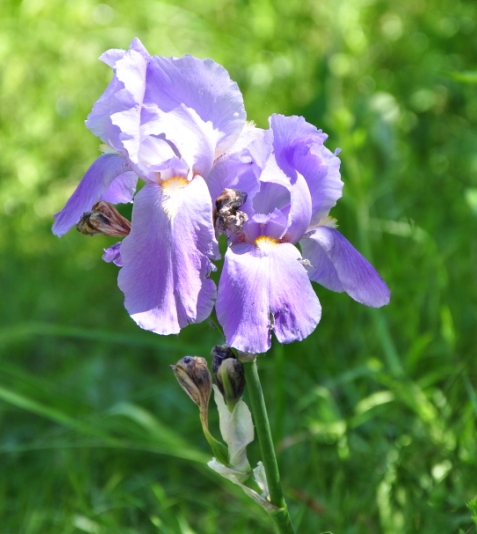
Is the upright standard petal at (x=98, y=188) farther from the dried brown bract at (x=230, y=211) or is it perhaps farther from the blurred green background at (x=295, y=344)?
the blurred green background at (x=295, y=344)

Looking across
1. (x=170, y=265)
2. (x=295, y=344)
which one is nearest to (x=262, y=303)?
→ (x=170, y=265)

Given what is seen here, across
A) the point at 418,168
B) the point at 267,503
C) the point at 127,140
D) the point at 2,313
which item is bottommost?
the point at 2,313

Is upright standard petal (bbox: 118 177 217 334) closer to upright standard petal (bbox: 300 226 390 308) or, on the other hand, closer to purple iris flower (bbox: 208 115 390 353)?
purple iris flower (bbox: 208 115 390 353)

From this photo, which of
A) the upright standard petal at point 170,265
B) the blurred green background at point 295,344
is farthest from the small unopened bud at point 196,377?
the blurred green background at point 295,344

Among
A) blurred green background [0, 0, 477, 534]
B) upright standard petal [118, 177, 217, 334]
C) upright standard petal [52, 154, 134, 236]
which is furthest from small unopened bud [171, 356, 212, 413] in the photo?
blurred green background [0, 0, 477, 534]

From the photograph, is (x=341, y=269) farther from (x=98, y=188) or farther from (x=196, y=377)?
(x=98, y=188)

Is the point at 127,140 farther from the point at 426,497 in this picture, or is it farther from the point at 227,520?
the point at 227,520

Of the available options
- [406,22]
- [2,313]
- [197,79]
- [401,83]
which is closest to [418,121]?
[401,83]
